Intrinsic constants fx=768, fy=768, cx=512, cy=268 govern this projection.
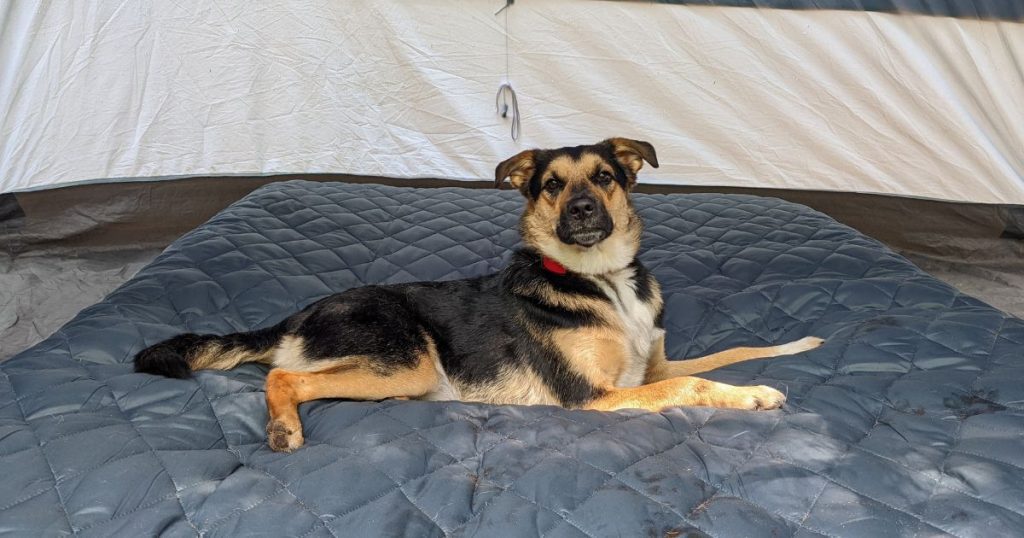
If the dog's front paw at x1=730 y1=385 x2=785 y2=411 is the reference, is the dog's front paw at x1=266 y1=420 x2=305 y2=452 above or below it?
below

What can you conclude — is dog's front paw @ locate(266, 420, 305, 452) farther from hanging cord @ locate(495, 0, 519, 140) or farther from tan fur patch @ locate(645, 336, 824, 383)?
hanging cord @ locate(495, 0, 519, 140)

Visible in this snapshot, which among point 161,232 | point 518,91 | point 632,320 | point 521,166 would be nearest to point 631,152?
point 521,166

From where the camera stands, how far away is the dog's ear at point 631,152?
2.73m

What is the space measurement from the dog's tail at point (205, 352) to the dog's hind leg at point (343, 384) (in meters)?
0.20

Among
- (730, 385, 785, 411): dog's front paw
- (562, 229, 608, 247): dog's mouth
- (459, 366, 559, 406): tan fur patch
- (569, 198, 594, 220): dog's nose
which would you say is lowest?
(459, 366, 559, 406): tan fur patch

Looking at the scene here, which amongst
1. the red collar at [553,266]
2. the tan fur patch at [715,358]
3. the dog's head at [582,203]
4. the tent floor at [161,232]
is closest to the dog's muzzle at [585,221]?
the dog's head at [582,203]

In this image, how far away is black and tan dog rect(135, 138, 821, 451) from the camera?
7.63 feet

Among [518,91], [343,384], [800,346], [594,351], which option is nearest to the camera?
[343,384]

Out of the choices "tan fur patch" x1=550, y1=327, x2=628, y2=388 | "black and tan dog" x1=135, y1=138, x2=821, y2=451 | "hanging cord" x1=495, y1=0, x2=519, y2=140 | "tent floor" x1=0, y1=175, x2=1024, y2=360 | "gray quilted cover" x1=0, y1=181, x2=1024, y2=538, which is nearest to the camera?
"gray quilted cover" x1=0, y1=181, x2=1024, y2=538

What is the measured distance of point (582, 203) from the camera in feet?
8.36

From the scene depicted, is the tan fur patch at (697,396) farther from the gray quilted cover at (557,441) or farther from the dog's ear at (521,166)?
the dog's ear at (521,166)

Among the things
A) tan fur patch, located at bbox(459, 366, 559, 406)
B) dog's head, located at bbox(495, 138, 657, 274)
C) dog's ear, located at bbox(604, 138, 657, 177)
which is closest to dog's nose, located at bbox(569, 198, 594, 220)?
→ dog's head, located at bbox(495, 138, 657, 274)

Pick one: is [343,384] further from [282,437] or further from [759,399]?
[759,399]

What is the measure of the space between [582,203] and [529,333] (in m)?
0.47
